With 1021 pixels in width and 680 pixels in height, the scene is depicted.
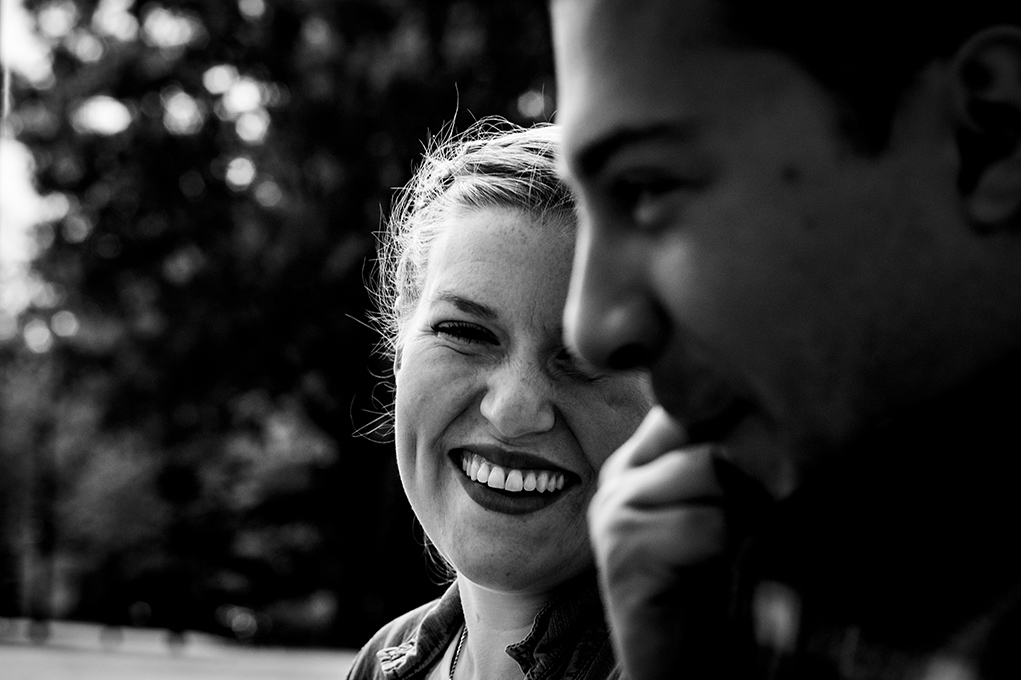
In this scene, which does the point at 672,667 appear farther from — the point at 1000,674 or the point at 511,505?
the point at 511,505

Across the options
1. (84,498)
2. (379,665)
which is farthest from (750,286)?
(84,498)

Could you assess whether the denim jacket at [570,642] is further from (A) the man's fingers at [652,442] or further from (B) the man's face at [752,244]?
(B) the man's face at [752,244]

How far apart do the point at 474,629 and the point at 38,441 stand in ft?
108

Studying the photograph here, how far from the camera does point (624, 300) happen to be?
94 cm

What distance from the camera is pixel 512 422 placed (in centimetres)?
191

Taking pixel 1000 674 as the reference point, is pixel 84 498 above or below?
below

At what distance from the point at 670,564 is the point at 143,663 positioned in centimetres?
1813

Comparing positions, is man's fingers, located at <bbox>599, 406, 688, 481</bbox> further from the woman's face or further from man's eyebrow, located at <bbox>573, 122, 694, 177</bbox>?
the woman's face

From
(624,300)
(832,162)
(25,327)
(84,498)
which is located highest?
(832,162)

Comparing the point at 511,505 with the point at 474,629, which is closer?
the point at 511,505

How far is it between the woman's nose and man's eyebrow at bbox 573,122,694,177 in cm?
96

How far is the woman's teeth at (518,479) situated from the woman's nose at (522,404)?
0.06 meters

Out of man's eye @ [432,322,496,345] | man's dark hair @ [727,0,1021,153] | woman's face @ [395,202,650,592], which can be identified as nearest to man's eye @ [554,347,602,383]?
woman's face @ [395,202,650,592]

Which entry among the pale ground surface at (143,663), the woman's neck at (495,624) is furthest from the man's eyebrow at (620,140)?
the pale ground surface at (143,663)
